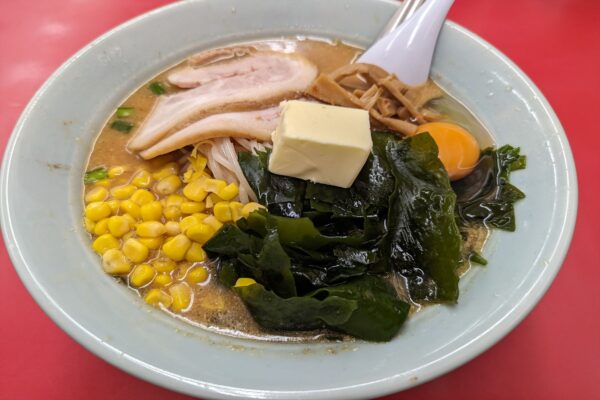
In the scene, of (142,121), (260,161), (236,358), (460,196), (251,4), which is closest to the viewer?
(236,358)

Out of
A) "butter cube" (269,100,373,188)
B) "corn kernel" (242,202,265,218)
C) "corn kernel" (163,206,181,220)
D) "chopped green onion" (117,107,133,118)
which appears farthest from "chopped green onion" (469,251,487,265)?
"chopped green onion" (117,107,133,118)

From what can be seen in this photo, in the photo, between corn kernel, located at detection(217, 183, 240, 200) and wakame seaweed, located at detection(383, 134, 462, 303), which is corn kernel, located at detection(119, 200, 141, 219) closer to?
corn kernel, located at detection(217, 183, 240, 200)

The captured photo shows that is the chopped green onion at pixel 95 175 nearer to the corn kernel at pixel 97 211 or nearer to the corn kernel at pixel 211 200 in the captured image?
the corn kernel at pixel 97 211

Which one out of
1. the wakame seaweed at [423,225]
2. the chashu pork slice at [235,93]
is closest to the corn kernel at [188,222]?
the chashu pork slice at [235,93]

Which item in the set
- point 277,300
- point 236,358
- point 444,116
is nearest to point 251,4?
point 444,116

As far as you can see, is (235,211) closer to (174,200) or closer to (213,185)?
(213,185)

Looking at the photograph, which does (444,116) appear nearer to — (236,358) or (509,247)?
(509,247)

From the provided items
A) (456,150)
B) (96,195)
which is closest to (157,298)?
(96,195)
